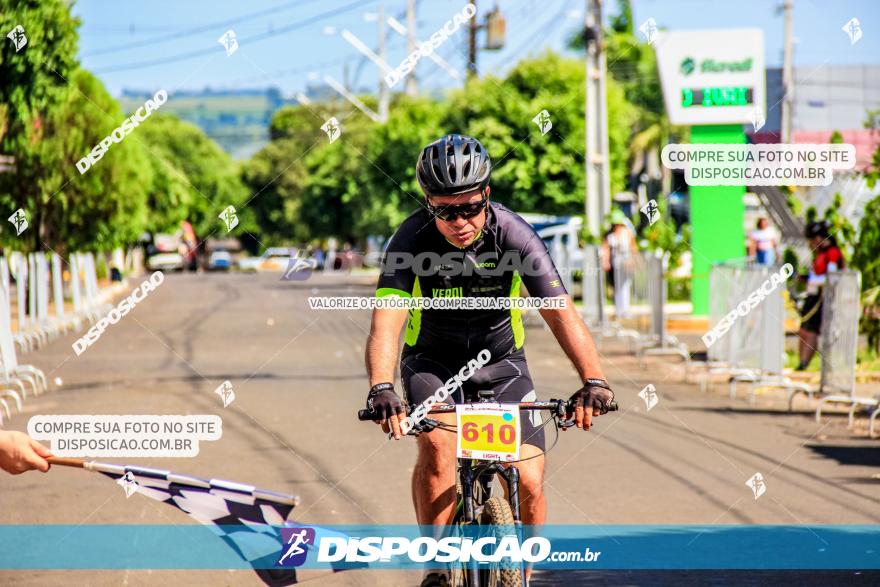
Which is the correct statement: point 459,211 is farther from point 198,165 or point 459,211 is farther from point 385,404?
point 198,165

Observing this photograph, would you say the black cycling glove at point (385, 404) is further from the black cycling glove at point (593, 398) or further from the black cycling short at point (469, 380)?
the black cycling glove at point (593, 398)

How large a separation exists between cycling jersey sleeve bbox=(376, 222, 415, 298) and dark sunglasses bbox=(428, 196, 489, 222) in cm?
29

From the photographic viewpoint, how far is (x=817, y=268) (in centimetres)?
1564

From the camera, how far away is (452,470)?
5.32m

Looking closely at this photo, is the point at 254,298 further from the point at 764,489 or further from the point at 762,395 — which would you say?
the point at 764,489

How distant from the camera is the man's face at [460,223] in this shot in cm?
506

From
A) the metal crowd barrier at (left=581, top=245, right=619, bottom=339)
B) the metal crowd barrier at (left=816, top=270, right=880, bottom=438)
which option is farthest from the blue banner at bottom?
the metal crowd barrier at (left=581, top=245, right=619, bottom=339)

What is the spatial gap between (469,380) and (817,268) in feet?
36.6

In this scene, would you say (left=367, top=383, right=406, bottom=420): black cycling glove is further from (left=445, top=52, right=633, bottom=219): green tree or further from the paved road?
(left=445, top=52, right=633, bottom=219): green tree

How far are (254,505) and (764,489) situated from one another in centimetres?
472

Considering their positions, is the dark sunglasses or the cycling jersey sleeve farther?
the cycling jersey sleeve

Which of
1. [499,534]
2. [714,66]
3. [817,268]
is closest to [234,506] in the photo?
[499,534]

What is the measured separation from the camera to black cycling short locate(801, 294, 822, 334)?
48.4 feet

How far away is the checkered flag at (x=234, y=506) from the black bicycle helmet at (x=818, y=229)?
11.5 meters
